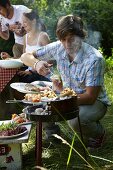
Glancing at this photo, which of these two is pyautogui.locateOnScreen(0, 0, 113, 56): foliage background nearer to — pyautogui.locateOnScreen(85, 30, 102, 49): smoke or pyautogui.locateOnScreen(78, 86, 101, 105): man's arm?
pyautogui.locateOnScreen(85, 30, 102, 49): smoke

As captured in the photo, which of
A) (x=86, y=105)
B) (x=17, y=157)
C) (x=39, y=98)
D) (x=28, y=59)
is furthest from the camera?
(x=28, y=59)

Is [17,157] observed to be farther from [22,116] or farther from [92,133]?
[92,133]

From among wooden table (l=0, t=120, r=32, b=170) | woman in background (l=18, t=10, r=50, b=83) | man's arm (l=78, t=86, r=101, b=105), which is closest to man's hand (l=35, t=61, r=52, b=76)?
man's arm (l=78, t=86, r=101, b=105)

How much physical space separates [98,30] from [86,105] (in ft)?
20.2

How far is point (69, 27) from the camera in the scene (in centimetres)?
365

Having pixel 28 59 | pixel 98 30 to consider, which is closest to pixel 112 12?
pixel 98 30

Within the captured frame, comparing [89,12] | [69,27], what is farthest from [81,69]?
[89,12]

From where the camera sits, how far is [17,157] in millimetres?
3588

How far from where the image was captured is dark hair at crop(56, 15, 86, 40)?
364cm

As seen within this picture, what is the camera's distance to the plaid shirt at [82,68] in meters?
3.74

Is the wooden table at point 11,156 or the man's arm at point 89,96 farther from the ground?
the man's arm at point 89,96

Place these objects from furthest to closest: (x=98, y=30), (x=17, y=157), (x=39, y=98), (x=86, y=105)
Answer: (x=98, y=30) < (x=86, y=105) < (x=17, y=157) < (x=39, y=98)

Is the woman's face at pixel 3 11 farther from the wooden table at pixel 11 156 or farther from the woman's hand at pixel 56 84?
the wooden table at pixel 11 156

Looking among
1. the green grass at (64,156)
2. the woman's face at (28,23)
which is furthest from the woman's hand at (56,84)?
the woman's face at (28,23)
